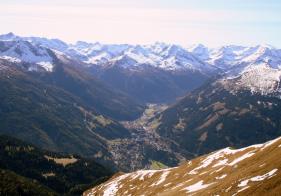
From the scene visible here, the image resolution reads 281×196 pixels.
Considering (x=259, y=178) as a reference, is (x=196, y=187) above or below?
below

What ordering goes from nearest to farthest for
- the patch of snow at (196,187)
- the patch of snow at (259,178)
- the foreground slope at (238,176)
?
1. the foreground slope at (238,176)
2. the patch of snow at (259,178)
3. the patch of snow at (196,187)

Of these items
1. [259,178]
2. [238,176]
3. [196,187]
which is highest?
[259,178]

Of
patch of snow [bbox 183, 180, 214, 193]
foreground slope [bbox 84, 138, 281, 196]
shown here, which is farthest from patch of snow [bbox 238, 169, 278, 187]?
patch of snow [bbox 183, 180, 214, 193]

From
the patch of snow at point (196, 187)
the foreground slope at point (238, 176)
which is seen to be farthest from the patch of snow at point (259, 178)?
the patch of snow at point (196, 187)

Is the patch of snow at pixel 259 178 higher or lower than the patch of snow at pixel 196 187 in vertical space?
higher

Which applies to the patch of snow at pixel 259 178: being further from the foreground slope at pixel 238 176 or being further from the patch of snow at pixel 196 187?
the patch of snow at pixel 196 187

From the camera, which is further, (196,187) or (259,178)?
(196,187)

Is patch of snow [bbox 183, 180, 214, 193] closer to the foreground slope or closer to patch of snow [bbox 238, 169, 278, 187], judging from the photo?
the foreground slope

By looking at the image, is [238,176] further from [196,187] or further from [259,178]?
[196,187]

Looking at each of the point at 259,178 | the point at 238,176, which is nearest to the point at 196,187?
the point at 238,176

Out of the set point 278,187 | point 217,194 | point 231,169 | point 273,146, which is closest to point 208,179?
point 231,169

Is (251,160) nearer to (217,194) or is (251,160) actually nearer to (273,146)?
(273,146)
